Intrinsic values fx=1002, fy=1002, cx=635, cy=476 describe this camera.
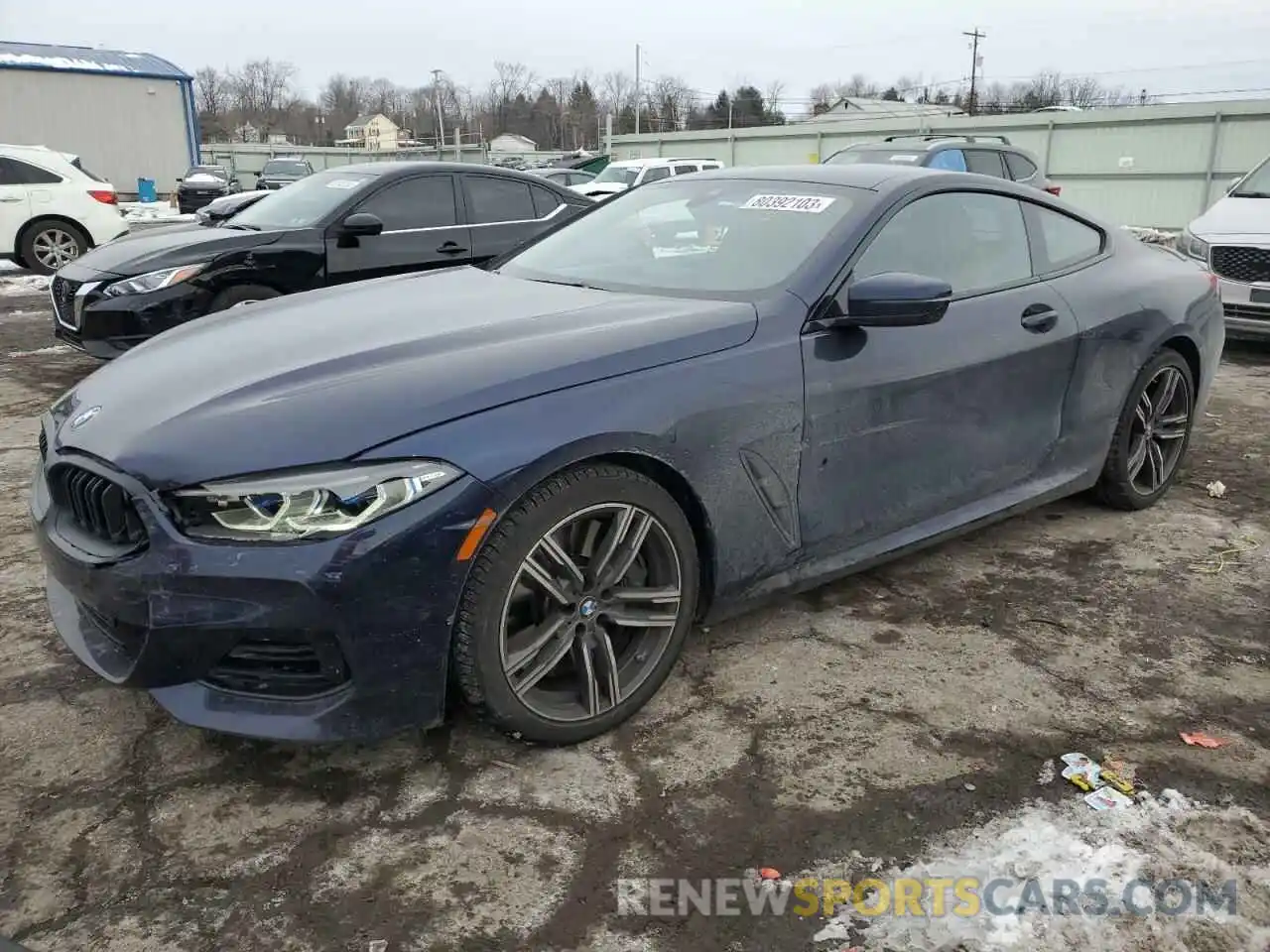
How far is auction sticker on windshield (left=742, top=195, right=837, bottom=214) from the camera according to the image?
330 centimetres

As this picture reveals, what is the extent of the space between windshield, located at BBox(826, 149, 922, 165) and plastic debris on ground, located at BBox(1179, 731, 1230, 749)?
31.8ft

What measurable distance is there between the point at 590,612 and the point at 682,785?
482 mm

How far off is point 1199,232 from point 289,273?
22.8 ft

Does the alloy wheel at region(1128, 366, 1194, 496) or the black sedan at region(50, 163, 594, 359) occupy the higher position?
the black sedan at region(50, 163, 594, 359)

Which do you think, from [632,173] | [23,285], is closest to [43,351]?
[23,285]

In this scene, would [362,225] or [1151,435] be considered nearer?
[1151,435]

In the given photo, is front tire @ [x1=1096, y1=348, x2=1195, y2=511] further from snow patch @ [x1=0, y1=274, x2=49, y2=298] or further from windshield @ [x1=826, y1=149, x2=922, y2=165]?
snow patch @ [x1=0, y1=274, x2=49, y2=298]

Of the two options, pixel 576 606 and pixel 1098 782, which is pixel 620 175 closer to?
pixel 576 606

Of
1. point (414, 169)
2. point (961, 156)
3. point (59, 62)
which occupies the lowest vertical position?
point (414, 169)

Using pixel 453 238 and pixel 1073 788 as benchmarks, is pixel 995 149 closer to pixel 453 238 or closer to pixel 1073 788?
pixel 453 238

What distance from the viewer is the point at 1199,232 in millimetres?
8008

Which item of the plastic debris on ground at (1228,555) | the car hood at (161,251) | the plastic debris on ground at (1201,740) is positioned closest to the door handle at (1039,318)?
the plastic debris on ground at (1228,555)

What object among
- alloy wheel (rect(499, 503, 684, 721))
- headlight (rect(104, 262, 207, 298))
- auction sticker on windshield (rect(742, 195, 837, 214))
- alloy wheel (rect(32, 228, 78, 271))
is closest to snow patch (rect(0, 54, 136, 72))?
alloy wheel (rect(32, 228, 78, 271))

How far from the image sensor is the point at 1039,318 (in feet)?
11.8
